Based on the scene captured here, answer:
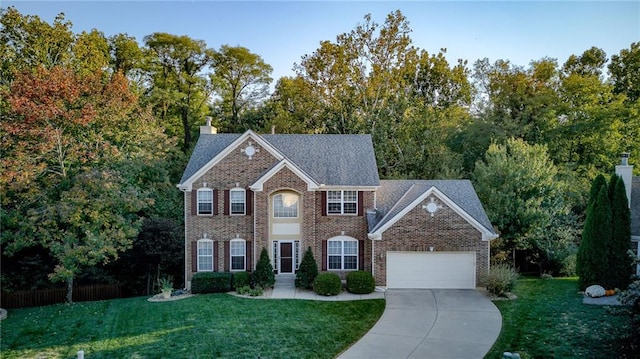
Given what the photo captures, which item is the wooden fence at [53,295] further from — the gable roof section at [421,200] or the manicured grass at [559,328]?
the manicured grass at [559,328]

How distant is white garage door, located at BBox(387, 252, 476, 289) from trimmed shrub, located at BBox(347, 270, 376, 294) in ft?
3.85

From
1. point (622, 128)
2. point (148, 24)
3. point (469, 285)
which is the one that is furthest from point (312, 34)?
point (622, 128)

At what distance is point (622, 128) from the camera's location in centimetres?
3194

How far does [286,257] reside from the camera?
2156cm

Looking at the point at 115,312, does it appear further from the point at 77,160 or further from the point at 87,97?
the point at 87,97

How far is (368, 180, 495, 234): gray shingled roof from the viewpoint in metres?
20.4

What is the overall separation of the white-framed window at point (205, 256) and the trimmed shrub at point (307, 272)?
445 cm

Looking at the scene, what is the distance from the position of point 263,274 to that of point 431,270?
302 inches

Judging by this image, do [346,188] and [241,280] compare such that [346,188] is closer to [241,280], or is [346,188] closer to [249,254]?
[249,254]

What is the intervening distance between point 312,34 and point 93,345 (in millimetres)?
25305

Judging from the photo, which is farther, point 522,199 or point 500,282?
point 522,199

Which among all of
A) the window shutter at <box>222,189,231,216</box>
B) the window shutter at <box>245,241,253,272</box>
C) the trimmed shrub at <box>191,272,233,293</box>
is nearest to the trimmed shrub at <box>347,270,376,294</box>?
the window shutter at <box>245,241,253,272</box>

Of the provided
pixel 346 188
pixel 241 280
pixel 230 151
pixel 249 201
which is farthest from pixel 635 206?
pixel 230 151

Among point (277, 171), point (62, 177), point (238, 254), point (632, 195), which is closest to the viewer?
point (277, 171)
